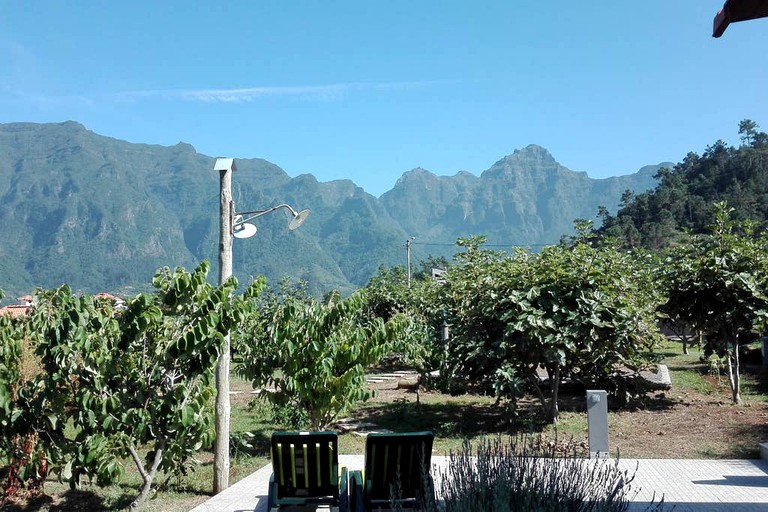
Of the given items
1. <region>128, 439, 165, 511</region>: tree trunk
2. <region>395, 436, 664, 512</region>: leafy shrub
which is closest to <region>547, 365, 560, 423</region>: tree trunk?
<region>128, 439, 165, 511</region>: tree trunk

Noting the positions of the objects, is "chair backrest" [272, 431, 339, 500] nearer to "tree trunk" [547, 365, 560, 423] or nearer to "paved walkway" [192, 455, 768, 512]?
"paved walkway" [192, 455, 768, 512]

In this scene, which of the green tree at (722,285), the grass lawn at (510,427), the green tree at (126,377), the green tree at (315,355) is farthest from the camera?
the green tree at (722,285)

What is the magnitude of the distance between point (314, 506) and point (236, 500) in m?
1.14

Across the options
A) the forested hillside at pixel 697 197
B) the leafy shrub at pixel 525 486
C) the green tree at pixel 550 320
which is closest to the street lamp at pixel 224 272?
the leafy shrub at pixel 525 486

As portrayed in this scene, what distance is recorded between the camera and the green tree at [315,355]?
27.7ft

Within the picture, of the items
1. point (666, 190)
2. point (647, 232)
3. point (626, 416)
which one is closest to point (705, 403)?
point (626, 416)

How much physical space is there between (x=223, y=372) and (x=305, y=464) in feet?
6.19

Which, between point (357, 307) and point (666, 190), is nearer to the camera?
point (357, 307)

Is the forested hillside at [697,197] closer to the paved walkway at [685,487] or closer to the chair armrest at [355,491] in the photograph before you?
the paved walkway at [685,487]

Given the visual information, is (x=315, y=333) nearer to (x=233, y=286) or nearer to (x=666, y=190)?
(x=233, y=286)

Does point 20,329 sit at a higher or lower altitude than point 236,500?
higher

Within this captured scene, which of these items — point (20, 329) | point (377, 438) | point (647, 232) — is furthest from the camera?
point (647, 232)

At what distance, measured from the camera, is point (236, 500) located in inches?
259

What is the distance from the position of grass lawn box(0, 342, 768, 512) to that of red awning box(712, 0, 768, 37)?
130 inches
